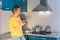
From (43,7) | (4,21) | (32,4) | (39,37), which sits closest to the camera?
(39,37)

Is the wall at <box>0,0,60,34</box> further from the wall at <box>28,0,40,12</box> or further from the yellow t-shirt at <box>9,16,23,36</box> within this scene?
the yellow t-shirt at <box>9,16,23,36</box>

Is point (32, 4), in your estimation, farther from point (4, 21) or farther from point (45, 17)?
point (4, 21)

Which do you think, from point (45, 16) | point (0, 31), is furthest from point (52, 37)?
point (0, 31)

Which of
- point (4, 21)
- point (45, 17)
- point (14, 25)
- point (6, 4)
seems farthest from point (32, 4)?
point (14, 25)

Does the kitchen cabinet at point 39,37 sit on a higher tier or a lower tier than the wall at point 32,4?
lower

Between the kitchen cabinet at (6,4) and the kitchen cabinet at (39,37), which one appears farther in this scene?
the kitchen cabinet at (6,4)

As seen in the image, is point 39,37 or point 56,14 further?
point 56,14

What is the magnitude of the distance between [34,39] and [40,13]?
0.90 meters

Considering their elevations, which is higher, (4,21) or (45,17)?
(45,17)

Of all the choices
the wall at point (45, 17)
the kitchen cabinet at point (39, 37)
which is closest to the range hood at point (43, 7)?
the wall at point (45, 17)

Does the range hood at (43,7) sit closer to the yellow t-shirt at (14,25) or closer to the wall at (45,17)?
the wall at (45,17)

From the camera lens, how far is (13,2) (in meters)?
4.80

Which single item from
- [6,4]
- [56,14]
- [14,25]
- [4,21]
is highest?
[6,4]

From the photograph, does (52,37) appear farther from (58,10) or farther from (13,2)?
(13,2)
